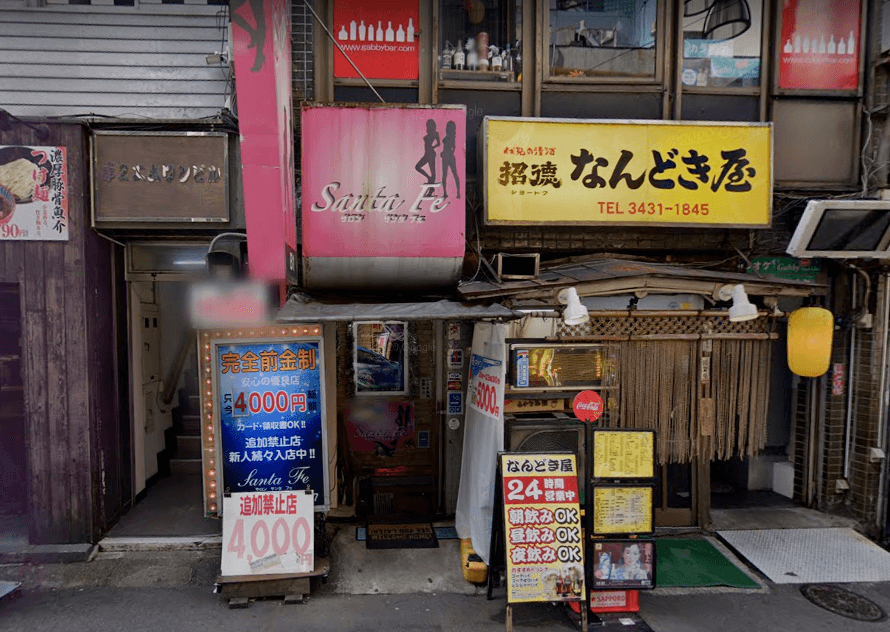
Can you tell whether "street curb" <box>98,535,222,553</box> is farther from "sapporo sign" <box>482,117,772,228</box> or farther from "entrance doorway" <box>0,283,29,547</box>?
"sapporo sign" <box>482,117,772,228</box>

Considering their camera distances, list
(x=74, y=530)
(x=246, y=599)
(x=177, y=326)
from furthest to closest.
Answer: (x=177, y=326), (x=74, y=530), (x=246, y=599)

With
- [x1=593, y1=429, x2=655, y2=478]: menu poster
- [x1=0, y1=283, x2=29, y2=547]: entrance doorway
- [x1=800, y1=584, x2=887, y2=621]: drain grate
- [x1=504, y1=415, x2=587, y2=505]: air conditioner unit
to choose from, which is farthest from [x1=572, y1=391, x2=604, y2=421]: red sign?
[x1=0, y1=283, x2=29, y2=547]: entrance doorway

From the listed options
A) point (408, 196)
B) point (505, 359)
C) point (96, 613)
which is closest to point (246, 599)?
point (96, 613)

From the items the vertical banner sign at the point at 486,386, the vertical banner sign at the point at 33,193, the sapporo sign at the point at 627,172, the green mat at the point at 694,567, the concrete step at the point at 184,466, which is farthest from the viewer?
the concrete step at the point at 184,466

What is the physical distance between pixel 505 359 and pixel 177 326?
7413 millimetres

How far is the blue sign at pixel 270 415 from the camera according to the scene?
6.21 meters

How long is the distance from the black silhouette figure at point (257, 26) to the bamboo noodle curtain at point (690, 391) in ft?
16.6

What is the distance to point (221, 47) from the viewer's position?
703 cm

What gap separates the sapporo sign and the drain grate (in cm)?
472

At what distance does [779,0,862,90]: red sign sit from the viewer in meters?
7.56

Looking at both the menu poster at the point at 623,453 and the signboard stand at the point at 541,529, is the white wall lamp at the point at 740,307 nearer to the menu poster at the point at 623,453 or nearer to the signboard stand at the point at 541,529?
the menu poster at the point at 623,453

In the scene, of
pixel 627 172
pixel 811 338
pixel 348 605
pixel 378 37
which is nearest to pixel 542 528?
pixel 348 605

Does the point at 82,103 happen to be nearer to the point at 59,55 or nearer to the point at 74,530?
the point at 59,55

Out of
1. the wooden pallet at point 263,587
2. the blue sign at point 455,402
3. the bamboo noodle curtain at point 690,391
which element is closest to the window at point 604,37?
the bamboo noodle curtain at point 690,391
